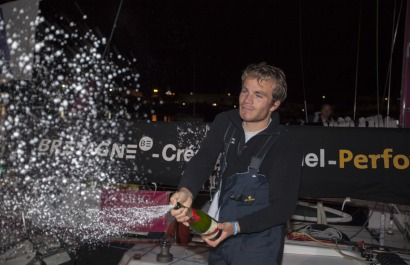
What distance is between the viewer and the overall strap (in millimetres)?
2312

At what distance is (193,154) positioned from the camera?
409 cm

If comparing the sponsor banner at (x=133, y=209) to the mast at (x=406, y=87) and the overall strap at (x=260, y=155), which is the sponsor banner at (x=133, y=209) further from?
the mast at (x=406, y=87)

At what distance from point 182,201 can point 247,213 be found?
408 millimetres

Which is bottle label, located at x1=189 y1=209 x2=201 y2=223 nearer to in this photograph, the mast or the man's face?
the man's face

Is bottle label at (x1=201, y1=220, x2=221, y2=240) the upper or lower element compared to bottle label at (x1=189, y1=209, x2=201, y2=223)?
lower

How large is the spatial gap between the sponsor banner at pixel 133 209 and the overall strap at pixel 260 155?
257 cm

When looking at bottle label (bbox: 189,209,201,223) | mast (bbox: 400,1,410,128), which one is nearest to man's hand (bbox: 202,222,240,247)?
bottle label (bbox: 189,209,201,223)

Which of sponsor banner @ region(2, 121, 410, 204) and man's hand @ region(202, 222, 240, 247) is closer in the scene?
man's hand @ region(202, 222, 240, 247)

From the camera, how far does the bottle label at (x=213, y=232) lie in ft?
6.91

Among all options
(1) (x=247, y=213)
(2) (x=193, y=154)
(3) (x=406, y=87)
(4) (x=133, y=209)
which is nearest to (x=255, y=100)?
(1) (x=247, y=213)

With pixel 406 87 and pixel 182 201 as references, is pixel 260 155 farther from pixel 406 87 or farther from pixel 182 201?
pixel 406 87

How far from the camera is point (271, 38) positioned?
17.8 metres

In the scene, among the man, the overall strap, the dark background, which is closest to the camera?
the man

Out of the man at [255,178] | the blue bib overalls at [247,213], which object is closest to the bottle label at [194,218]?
the man at [255,178]
